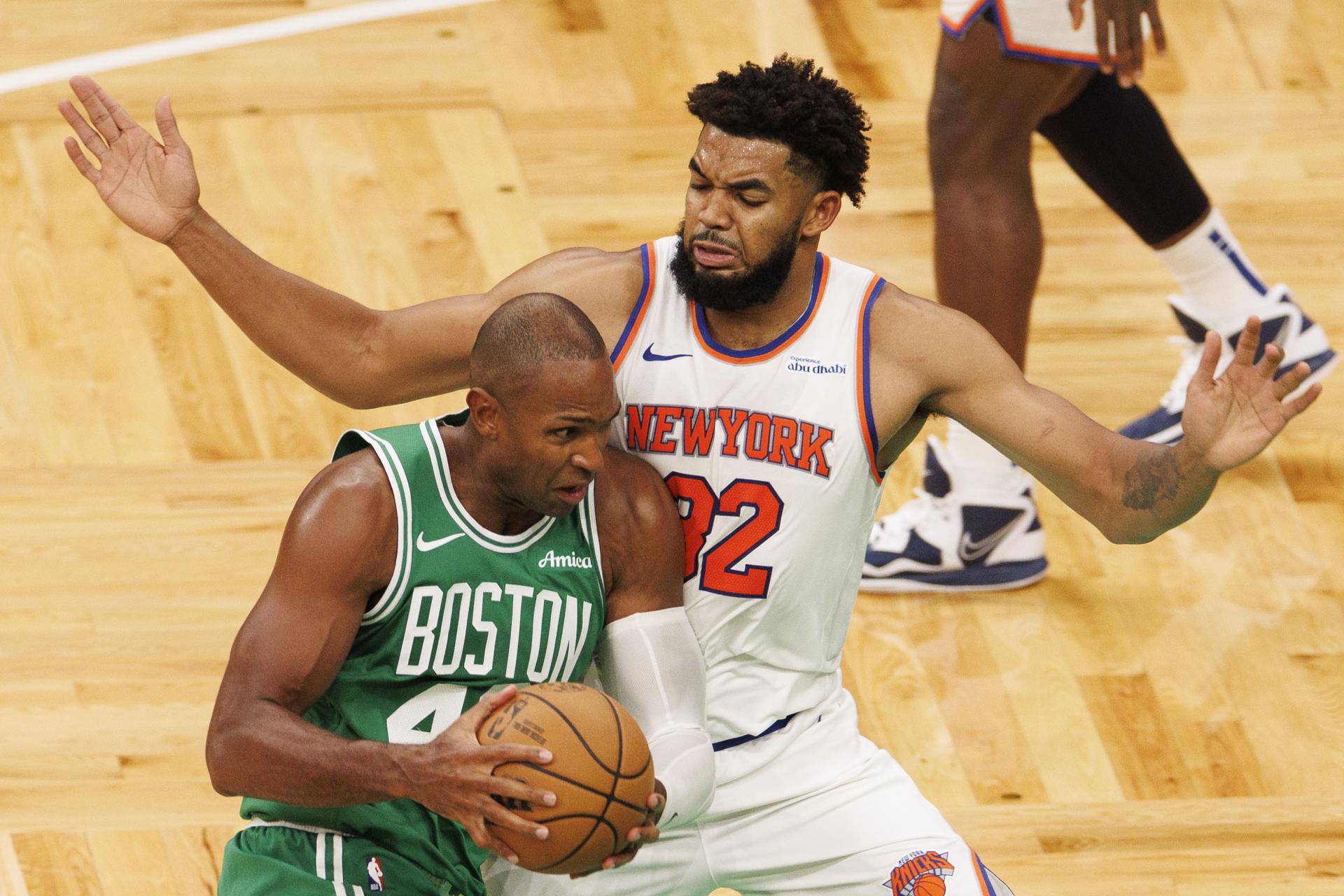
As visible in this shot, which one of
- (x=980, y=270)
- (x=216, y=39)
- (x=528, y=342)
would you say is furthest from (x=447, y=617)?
(x=216, y=39)

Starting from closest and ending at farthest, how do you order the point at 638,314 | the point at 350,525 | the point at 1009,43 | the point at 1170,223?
1. the point at 350,525
2. the point at 638,314
3. the point at 1009,43
4. the point at 1170,223

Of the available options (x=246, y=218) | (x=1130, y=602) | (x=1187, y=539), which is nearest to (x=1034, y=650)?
(x=1130, y=602)

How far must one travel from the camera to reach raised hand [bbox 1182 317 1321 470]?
3035 millimetres

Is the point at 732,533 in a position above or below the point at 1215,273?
above

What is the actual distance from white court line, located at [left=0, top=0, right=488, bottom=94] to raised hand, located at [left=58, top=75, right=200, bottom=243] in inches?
124

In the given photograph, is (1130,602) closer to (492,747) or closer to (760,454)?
(760,454)

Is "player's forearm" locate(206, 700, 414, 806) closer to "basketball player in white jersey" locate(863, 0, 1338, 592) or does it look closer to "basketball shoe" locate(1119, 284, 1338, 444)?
"basketball player in white jersey" locate(863, 0, 1338, 592)

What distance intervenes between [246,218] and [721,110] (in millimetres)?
2883

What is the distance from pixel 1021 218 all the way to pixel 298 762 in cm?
241

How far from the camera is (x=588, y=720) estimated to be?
2.85 metres

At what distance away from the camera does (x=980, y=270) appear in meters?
4.58

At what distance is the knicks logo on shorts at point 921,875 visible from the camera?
126 inches

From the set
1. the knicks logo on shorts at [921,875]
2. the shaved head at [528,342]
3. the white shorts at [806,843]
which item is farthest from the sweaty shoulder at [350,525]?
the knicks logo on shorts at [921,875]

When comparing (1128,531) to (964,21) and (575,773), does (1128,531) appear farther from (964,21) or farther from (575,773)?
(964,21)
